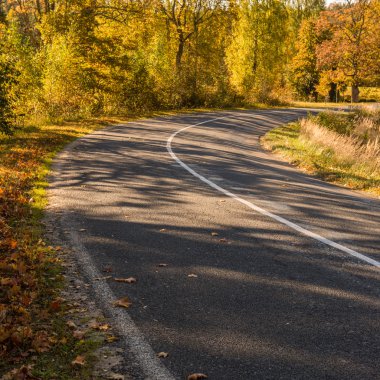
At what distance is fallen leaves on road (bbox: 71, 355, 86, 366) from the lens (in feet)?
10.8

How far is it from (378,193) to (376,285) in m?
6.28

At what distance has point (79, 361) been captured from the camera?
3.33 metres

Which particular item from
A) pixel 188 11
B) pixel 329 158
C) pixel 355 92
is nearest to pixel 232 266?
pixel 329 158

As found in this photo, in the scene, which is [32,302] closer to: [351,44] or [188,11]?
[188,11]

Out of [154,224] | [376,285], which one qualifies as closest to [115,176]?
[154,224]

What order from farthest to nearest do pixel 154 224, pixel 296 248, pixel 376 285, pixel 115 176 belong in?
pixel 115 176 → pixel 154 224 → pixel 296 248 → pixel 376 285

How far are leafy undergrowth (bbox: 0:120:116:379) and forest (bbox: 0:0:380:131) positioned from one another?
679 centimetres

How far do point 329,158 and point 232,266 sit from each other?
10682 millimetres

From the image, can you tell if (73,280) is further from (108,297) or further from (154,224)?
(154,224)

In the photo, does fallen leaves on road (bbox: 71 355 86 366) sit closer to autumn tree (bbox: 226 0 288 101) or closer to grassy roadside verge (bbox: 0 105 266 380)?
grassy roadside verge (bbox: 0 105 266 380)

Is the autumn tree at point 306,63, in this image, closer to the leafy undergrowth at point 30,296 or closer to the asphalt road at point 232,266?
the asphalt road at point 232,266

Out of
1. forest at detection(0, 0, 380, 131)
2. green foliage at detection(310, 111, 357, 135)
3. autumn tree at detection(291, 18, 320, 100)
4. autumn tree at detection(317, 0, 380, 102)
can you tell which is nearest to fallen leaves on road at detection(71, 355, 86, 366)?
forest at detection(0, 0, 380, 131)

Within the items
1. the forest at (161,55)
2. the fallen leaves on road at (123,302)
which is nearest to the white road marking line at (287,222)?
the fallen leaves on road at (123,302)

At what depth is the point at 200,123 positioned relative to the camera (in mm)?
25078
